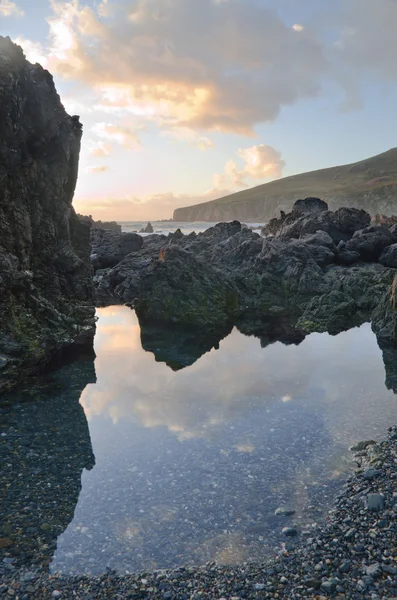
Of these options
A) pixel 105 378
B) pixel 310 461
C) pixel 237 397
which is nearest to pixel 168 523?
pixel 310 461

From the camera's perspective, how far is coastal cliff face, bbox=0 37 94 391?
23.1m

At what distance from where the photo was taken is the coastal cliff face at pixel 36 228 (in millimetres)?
23109

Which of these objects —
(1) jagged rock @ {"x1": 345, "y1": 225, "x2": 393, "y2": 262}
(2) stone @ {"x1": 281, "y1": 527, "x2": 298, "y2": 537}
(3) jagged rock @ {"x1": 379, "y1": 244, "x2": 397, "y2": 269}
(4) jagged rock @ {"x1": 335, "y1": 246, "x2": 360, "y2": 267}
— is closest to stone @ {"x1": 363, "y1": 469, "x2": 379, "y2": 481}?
(2) stone @ {"x1": 281, "y1": 527, "x2": 298, "y2": 537}

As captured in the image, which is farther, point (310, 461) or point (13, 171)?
point (13, 171)

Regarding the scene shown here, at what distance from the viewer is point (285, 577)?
933 cm

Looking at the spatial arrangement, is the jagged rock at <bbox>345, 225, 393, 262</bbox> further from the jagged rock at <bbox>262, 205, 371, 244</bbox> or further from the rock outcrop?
the jagged rock at <bbox>262, 205, 371, 244</bbox>

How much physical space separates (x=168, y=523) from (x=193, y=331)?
24.2 m

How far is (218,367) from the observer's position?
1006 inches

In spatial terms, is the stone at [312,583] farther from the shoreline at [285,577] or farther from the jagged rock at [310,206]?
the jagged rock at [310,206]

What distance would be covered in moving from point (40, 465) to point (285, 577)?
894 cm

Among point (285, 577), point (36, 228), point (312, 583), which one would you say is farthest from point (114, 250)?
point (312, 583)

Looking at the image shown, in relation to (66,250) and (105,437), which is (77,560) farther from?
(66,250)

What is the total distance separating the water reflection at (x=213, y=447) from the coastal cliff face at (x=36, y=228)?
4.00 meters

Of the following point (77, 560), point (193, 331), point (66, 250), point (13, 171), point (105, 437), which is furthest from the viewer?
point (193, 331)
